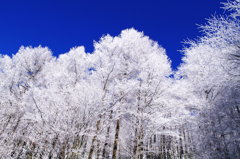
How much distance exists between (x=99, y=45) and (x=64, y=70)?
9.99ft

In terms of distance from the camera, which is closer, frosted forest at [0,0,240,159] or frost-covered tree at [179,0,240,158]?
frosted forest at [0,0,240,159]

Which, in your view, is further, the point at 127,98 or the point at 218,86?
the point at 127,98

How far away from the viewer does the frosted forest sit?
4864mm

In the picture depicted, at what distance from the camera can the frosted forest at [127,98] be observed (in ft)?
16.0

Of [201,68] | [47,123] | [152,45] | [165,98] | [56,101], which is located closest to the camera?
[47,123]

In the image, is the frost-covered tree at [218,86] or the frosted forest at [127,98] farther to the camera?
the frost-covered tree at [218,86]

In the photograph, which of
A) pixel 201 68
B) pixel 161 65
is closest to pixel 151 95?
pixel 161 65

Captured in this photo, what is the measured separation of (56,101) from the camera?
5.11 m

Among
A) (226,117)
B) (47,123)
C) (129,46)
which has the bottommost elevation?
(47,123)

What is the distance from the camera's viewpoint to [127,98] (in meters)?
8.84

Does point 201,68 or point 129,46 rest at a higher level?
point 129,46

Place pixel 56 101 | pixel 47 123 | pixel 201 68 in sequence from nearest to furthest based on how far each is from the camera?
pixel 47 123 < pixel 56 101 < pixel 201 68

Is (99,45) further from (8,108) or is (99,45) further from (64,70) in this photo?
(8,108)

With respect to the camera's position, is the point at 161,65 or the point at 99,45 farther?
the point at 99,45
